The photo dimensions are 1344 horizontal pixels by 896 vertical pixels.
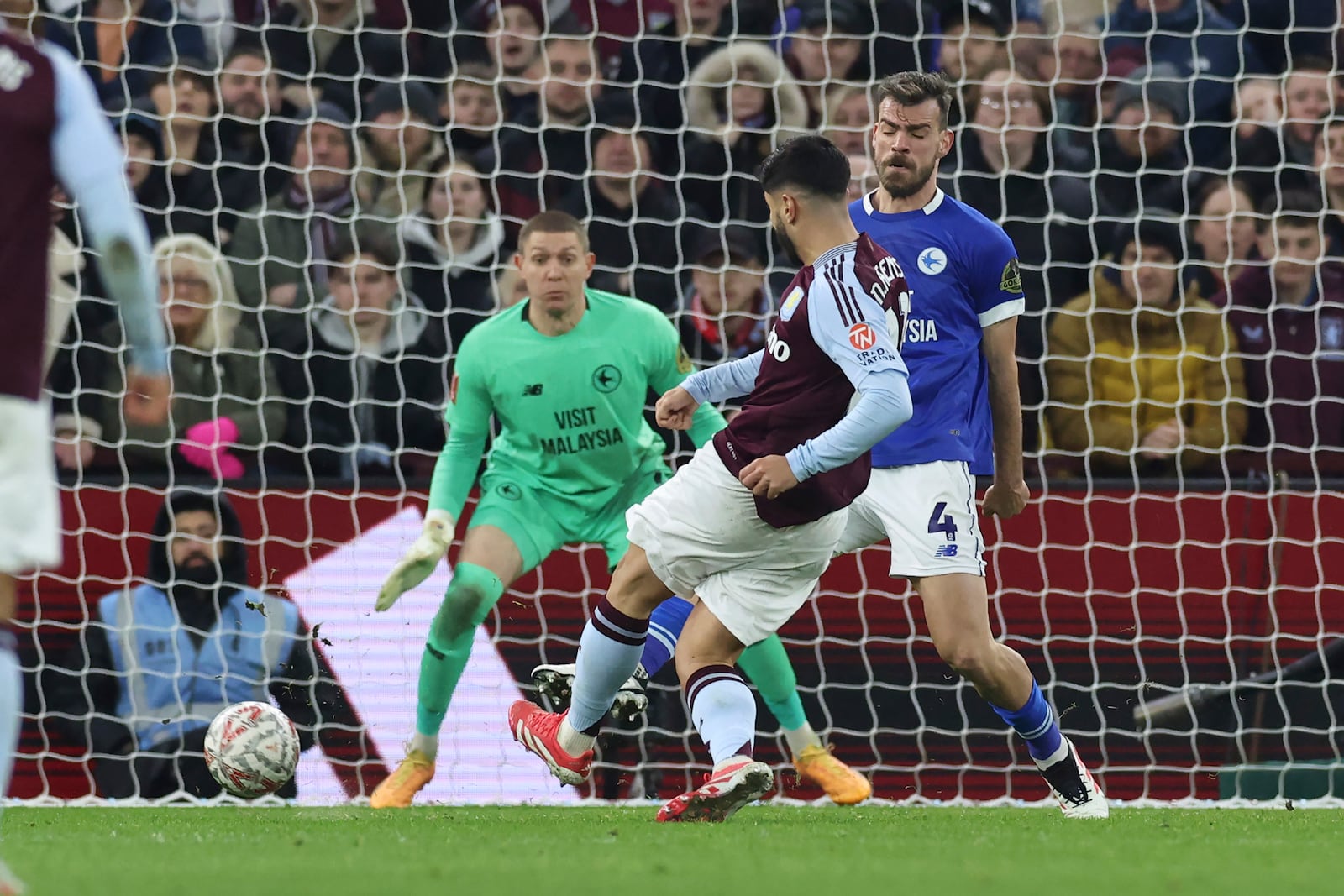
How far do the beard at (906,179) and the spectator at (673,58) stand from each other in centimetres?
286

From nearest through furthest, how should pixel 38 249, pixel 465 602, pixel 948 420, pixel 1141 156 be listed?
pixel 38 249
pixel 948 420
pixel 465 602
pixel 1141 156

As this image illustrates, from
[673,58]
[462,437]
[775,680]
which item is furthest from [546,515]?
[673,58]

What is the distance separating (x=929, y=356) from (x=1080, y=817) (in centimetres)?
147

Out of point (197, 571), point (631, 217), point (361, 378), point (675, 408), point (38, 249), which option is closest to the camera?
point (38, 249)

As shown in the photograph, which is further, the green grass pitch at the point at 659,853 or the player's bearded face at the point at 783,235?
the player's bearded face at the point at 783,235

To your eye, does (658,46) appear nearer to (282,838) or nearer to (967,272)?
(967,272)

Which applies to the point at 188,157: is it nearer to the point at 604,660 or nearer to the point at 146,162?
the point at 146,162

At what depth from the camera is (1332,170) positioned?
7910mm

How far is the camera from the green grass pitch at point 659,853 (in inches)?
138

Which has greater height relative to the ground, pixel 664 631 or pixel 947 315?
pixel 947 315

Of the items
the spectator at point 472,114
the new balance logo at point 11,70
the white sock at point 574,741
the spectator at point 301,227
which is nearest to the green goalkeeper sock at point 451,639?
the white sock at point 574,741

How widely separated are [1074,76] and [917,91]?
10.8 ft

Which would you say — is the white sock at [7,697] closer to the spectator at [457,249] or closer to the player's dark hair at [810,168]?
the player's dark hair at [810,168]

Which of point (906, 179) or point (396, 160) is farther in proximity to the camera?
point (396, 160)
